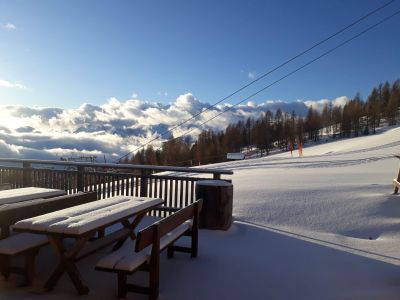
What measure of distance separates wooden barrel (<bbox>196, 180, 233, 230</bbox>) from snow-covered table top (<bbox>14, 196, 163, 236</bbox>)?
1813 mm

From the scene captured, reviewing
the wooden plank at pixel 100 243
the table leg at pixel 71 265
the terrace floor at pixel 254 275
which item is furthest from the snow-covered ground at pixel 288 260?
the wooden plank at pixel 100 243

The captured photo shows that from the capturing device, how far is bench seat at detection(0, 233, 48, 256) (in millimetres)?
4130

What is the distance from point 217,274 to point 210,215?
2.07m

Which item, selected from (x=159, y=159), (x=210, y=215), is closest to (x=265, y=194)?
(x=210, y=215)

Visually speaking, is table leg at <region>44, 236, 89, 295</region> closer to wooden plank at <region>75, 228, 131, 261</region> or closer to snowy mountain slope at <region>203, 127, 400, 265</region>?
wooden plank at <region>75, 228, 131, 261</region>

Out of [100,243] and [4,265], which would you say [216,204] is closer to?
[100,243]

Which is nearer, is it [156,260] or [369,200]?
[156,260]

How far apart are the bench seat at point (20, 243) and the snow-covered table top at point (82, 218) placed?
15.2 inches

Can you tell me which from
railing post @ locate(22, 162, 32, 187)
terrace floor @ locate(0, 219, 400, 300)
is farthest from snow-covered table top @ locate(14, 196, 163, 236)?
railing post @ locate(22, 162, 32, 187)

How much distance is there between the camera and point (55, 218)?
409 cm

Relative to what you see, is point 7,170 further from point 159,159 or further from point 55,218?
point 159,159

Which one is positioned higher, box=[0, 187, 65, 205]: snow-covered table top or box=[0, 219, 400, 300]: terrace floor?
box=[0, 187, 65, 205]: snow-covered table top

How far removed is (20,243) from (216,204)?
11.5ft

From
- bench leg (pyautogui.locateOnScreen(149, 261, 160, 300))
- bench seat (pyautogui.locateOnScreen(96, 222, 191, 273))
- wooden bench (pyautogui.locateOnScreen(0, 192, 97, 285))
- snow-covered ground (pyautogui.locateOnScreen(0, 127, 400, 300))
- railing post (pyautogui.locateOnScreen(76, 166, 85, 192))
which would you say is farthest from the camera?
railing post (pyautogui.locateOnScreen(76, 166, 85, 192))
